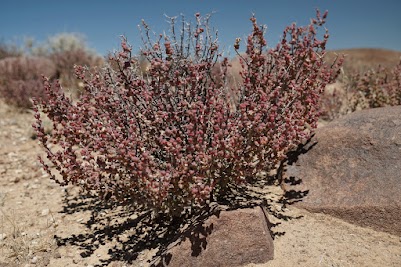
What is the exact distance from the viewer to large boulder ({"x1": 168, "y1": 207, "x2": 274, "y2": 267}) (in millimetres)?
3590

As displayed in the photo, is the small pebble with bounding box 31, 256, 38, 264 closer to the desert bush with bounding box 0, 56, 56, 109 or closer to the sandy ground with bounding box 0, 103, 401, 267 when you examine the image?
the sandy ground with bounding box 0, 103, 401, 267

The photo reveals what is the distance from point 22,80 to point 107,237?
9.03 metres

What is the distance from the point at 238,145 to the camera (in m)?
3.45

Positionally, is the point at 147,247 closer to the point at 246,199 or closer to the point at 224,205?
the point at 224,205

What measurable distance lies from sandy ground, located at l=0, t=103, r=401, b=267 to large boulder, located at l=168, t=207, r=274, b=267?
0.80 ft

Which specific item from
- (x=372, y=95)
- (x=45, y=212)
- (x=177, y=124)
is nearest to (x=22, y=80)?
(x=45, y=212)

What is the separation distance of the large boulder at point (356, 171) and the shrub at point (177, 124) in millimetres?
510


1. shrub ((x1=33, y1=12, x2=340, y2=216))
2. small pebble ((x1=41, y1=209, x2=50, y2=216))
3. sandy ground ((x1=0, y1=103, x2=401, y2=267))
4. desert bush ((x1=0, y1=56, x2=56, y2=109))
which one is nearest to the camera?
shrub ((x1=33, y1=12, x2=340, y2=216))

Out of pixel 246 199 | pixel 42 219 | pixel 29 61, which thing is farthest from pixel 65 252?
pixel 29 61

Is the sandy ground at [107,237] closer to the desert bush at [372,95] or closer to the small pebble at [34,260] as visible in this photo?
the small pebble at [34,260]

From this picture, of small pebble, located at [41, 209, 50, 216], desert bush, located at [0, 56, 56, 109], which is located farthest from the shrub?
desert bush, located at [0, 56, 56, 109]

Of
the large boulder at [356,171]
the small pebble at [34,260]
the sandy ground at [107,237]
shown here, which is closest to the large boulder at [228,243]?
the sandy ground at [107,237]

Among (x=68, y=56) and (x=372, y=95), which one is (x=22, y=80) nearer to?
(x=68, y=56)

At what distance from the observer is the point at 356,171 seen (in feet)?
14.5
